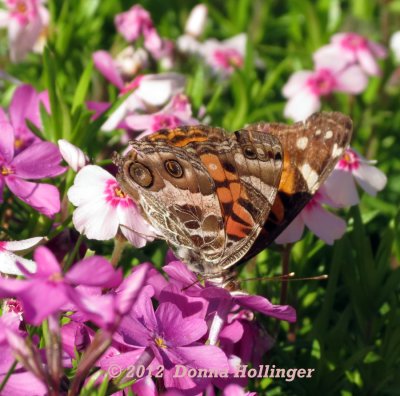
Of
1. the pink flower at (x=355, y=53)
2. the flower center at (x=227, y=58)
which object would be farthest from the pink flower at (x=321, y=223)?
the flower center at (x=227, y=58)

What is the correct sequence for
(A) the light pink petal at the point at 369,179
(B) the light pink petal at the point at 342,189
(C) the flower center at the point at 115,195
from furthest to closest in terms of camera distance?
(A) the light pink petal at the point at 369,179, (B) the light pink petal at the point at 342,189, (C) the flower center at the point at 115,195

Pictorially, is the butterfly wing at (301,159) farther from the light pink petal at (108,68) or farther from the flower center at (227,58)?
the flower center at (227,58)

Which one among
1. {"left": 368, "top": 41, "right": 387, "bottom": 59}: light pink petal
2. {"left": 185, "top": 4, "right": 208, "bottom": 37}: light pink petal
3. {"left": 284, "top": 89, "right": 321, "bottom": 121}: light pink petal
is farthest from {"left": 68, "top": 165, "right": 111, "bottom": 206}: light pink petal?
{"left": 185, "top": 4, "right": 208, "bottom": 37}: light pink petal

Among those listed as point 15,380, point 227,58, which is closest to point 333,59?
point 227,58

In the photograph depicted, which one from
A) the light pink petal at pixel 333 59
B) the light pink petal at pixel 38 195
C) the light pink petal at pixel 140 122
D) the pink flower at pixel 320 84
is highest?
the light pink petal at pixel 333 59

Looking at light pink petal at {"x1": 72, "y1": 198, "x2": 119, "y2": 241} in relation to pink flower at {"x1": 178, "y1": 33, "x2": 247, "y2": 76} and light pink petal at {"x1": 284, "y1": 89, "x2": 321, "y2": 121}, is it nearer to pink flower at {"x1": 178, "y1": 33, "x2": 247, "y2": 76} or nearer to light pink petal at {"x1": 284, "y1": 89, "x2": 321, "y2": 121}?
light pink petal at {"x1": 284, "y1": 89, "x2": 321, "y2": 121}

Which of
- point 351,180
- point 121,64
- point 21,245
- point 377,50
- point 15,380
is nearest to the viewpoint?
point 15,380

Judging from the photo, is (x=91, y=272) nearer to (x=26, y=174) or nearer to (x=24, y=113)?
(x=26, y=174)
